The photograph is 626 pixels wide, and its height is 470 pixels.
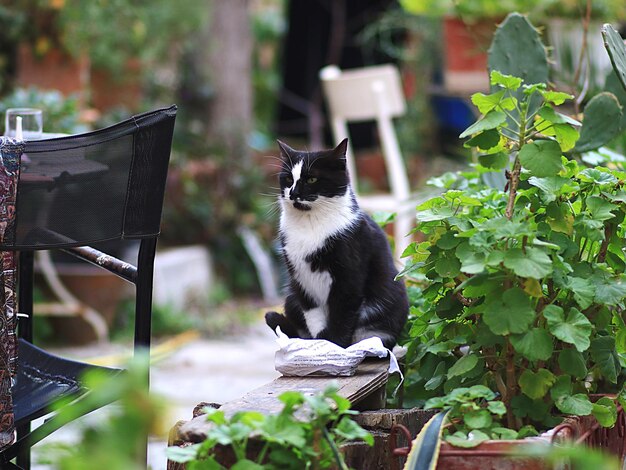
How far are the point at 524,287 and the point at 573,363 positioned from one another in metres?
0.18

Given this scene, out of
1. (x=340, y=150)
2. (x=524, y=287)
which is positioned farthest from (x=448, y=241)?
(x=340, y=150)

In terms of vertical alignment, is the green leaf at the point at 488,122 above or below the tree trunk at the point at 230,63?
above

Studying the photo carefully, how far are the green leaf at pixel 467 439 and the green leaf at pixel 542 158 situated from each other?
17.3 inches

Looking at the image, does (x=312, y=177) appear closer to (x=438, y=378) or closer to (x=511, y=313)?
(x=438, y=378)

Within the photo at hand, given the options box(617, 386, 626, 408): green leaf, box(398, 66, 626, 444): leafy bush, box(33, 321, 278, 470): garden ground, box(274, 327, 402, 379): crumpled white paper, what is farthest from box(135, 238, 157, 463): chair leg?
box(33, 321, 278, 470): garden ground

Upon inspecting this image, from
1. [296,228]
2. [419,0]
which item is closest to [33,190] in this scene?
[296,228]

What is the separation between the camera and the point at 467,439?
4.52 ft

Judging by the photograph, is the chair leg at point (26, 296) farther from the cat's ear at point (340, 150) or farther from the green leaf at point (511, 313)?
the green leaf at point (511, 313)

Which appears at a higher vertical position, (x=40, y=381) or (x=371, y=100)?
(x=371, y=100)

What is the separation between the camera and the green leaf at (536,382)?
149 centimetres

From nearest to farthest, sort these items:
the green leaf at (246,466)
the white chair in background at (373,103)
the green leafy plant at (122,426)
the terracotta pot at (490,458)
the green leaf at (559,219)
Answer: the green leafy plant at (122,426), the green leaf at (246,466), the terracotta pot at (490,458), the green leaf at (559,219), the white chair in background at (373,103)

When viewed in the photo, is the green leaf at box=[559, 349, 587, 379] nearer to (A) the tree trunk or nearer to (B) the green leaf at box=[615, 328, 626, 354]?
(B) the green leaf at box=[615, 328, 626, 354]

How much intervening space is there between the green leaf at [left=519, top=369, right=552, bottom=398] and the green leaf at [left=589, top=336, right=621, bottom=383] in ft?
0.54

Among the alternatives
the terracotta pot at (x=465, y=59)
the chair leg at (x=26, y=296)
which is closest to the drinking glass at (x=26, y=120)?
the chair leg at (x=26, y=296)
